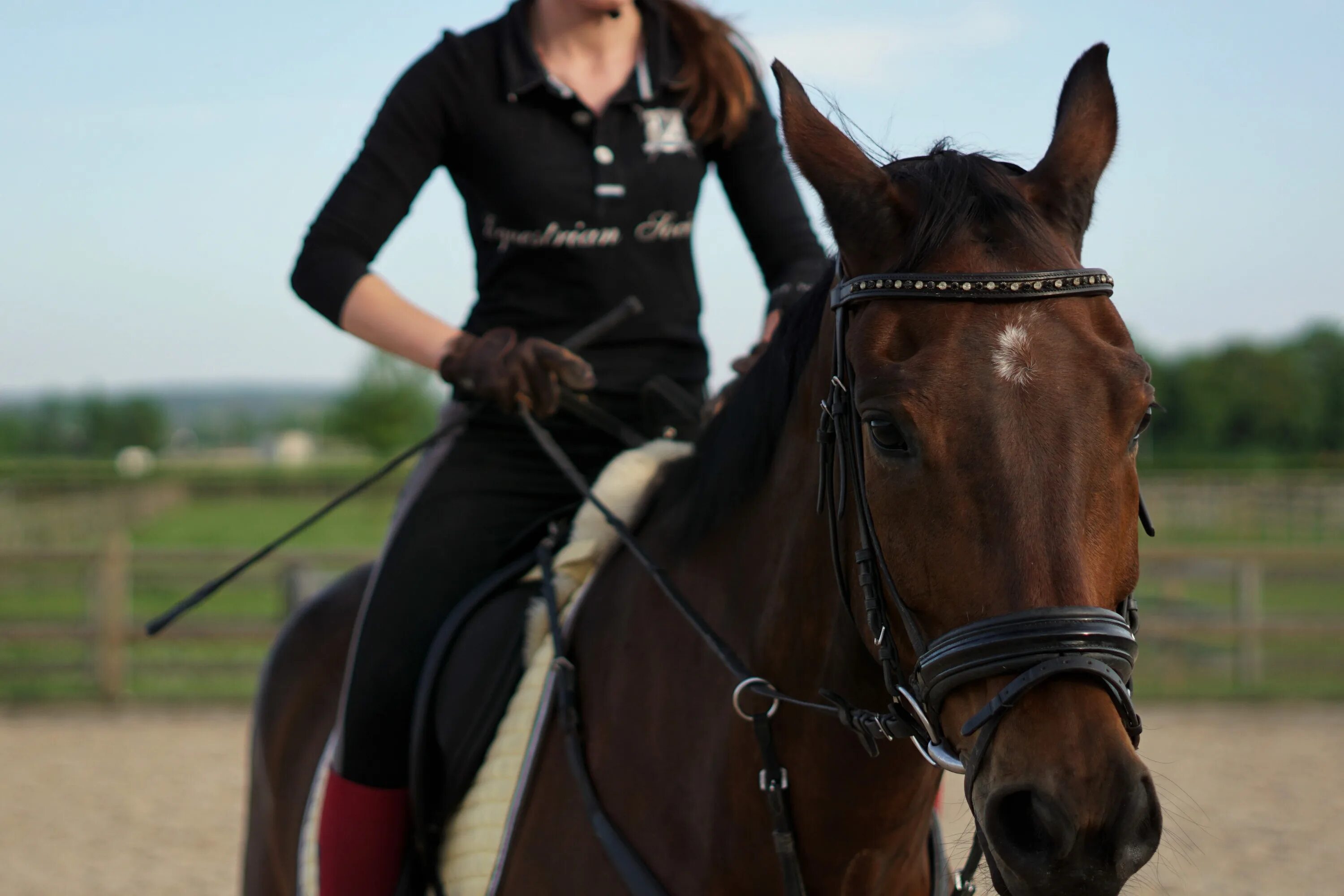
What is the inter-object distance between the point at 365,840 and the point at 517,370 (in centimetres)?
102

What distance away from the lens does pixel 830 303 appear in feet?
5.52

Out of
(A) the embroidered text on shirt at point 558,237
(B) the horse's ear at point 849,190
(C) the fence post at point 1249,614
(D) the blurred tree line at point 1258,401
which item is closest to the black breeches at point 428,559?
(A) the embroidered text on shirt at point 558,237

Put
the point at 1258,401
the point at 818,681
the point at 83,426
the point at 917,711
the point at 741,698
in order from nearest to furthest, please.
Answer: the point at 917,711 → the point at 818,681 → the point at 741,698 → the point at 1258,401 → the point at 83,426

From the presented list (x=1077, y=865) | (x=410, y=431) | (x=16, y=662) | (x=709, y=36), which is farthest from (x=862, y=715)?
(x=410, y=431)

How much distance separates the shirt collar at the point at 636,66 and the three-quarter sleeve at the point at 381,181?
15cm

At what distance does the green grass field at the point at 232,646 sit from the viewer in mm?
11133

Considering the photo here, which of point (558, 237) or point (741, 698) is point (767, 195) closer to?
point (558, 237)

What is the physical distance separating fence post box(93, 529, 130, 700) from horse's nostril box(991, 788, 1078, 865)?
1087 centimetres

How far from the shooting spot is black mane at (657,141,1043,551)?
1578 millimetres

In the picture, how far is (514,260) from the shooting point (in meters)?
2.71

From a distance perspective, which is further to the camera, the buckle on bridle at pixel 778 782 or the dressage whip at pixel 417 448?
the dressage whip at pixel 417 448

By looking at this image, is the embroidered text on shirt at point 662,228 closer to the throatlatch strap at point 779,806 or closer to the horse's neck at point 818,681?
the horse's neck at point 818,681

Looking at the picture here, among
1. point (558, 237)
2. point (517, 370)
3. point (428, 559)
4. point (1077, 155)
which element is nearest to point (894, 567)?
point (1077, 155)

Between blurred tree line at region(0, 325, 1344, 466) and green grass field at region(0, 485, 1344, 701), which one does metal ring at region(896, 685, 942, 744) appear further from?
blurred tree line at region(0, 325, 1344, 466)
